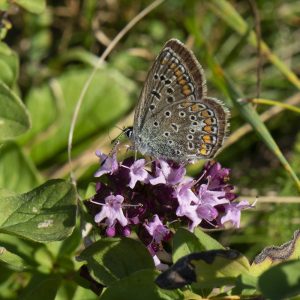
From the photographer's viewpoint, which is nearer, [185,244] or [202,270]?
[202,270]

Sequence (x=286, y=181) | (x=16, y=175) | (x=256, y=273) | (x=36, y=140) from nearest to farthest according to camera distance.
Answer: (x=256, y=273) → (x=16, y=175) → (x=286, y=181) → (x=36, y=140)

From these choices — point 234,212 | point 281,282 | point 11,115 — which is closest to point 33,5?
point 11,115

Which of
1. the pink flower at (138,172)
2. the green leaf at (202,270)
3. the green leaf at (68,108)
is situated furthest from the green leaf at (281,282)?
the green leaf at (68,108)

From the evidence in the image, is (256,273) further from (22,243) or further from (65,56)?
(65,56)

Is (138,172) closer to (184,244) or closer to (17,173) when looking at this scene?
(184,244)

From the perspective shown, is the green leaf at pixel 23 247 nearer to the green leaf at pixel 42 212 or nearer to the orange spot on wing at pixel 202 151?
the green leaf at pixel 42 212

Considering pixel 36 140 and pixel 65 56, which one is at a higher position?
pixel 65 56

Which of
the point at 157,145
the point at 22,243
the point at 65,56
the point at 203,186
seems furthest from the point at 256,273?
the point at 65,56
